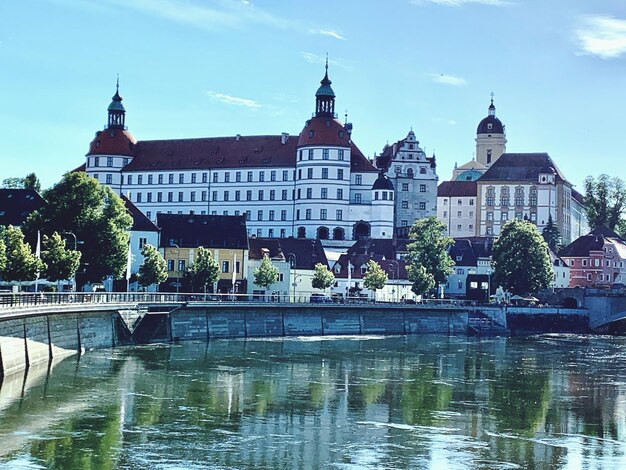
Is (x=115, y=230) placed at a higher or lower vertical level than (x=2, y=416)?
higher

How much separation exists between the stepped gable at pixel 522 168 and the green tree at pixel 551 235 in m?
10.3

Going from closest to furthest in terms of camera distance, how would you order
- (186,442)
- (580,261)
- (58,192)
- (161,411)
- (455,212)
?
1. (186,442)
2. (161,411)
3. (58,192)
4. (580,261)
5. (455,212)

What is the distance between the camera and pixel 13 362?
54188 mm

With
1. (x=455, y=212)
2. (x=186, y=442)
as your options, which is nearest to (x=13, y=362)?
(x=186, y=442)

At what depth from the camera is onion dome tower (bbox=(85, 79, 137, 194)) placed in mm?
162250

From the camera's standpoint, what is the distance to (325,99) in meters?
153

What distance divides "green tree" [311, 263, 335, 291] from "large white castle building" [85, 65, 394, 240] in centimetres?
3046

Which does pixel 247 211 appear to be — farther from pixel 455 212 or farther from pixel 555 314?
pixel 555 314

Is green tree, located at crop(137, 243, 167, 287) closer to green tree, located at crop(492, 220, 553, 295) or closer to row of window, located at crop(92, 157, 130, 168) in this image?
green tree, located at crop(492, 220, 553, 295)

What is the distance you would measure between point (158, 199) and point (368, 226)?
30.4 m

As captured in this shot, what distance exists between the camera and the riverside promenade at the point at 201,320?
5753 cm

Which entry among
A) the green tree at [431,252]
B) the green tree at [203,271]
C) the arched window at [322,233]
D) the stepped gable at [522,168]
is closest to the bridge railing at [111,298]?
the green tree at [203,271]

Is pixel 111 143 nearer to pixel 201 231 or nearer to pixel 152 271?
pixel 201 231

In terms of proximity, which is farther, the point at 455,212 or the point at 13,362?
the point at 455,212
